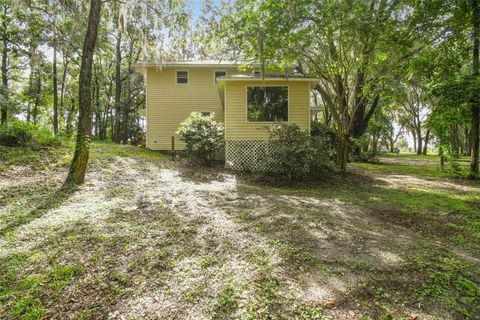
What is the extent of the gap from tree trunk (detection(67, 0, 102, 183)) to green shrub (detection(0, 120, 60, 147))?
3326mm

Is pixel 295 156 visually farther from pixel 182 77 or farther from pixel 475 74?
pixel 182 77

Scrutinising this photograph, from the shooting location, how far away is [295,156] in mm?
8680

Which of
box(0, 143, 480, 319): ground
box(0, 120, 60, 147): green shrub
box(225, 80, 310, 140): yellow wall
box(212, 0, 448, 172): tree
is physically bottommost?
box(0, 143, 480, 319): ground

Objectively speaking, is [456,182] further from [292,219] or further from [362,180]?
[292,219]

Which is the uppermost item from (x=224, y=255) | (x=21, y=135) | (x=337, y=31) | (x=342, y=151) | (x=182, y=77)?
(x=182, y=77)

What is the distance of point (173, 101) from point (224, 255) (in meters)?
13.4

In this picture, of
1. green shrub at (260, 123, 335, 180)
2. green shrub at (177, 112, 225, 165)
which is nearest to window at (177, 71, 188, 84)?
green shrub at (177, 112, 225, 165)

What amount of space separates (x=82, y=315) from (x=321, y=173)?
8.10 meters

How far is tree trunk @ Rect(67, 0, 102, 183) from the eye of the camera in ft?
19.5

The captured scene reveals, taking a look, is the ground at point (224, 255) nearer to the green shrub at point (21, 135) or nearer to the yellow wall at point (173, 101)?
the green shrub at point (21, 135)

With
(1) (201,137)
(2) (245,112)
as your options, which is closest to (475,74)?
(2) (245,112)

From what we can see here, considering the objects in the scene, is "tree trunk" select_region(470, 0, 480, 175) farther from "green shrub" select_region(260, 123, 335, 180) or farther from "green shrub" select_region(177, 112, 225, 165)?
"green shrub" select_region(177, 112, 225, 165)

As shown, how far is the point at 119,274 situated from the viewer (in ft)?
9.84

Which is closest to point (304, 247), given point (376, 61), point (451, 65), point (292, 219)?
point (292, 219)
